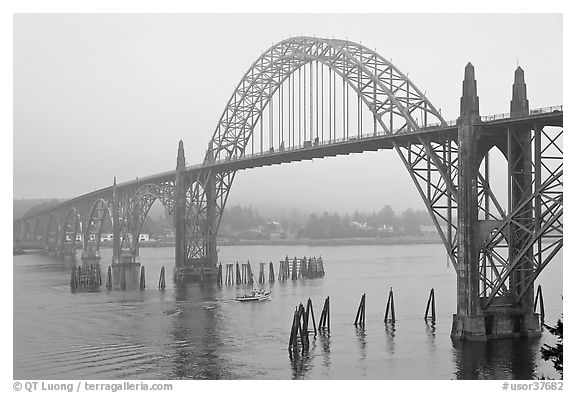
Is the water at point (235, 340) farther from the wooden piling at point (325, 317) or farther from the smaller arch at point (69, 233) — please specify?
the smaller arch at point (69, 233)

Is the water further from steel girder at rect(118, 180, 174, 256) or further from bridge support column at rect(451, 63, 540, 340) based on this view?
steel girder at rect(118, 180, 174, 256)

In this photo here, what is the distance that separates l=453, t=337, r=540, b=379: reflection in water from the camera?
92.0ft

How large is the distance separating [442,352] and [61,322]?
22.3 m

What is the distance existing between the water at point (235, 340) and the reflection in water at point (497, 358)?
4 cm

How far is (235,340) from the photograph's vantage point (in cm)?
3691

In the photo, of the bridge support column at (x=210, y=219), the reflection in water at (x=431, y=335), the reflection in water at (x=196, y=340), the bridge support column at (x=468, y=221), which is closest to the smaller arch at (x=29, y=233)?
the bridge support column at (x=210, y=219)

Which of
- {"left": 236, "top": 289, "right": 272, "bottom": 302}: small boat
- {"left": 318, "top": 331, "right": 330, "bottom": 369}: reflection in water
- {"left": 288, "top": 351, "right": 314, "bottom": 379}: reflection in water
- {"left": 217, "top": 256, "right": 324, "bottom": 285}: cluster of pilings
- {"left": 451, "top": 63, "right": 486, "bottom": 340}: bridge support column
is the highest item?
{"left": 451, "top": 63, "right": 486, "bottom": 340}: bridge support column

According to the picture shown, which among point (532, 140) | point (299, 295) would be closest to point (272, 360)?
point (532, 140)

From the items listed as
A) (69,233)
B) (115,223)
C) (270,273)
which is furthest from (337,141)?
(69,233)

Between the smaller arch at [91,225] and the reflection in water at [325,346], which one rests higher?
the smaller arch at [91,225]

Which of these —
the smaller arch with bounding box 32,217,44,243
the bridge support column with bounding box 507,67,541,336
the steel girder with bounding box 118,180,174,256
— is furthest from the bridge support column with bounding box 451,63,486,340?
the smaller arch with bounding box 32,217,44,243

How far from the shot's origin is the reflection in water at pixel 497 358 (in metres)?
28.0

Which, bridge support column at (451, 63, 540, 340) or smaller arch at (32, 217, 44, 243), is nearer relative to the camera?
bridge support column at (451, 63, 540, 340)

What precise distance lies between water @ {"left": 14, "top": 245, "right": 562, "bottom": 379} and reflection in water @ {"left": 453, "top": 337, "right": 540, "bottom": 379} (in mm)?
38
